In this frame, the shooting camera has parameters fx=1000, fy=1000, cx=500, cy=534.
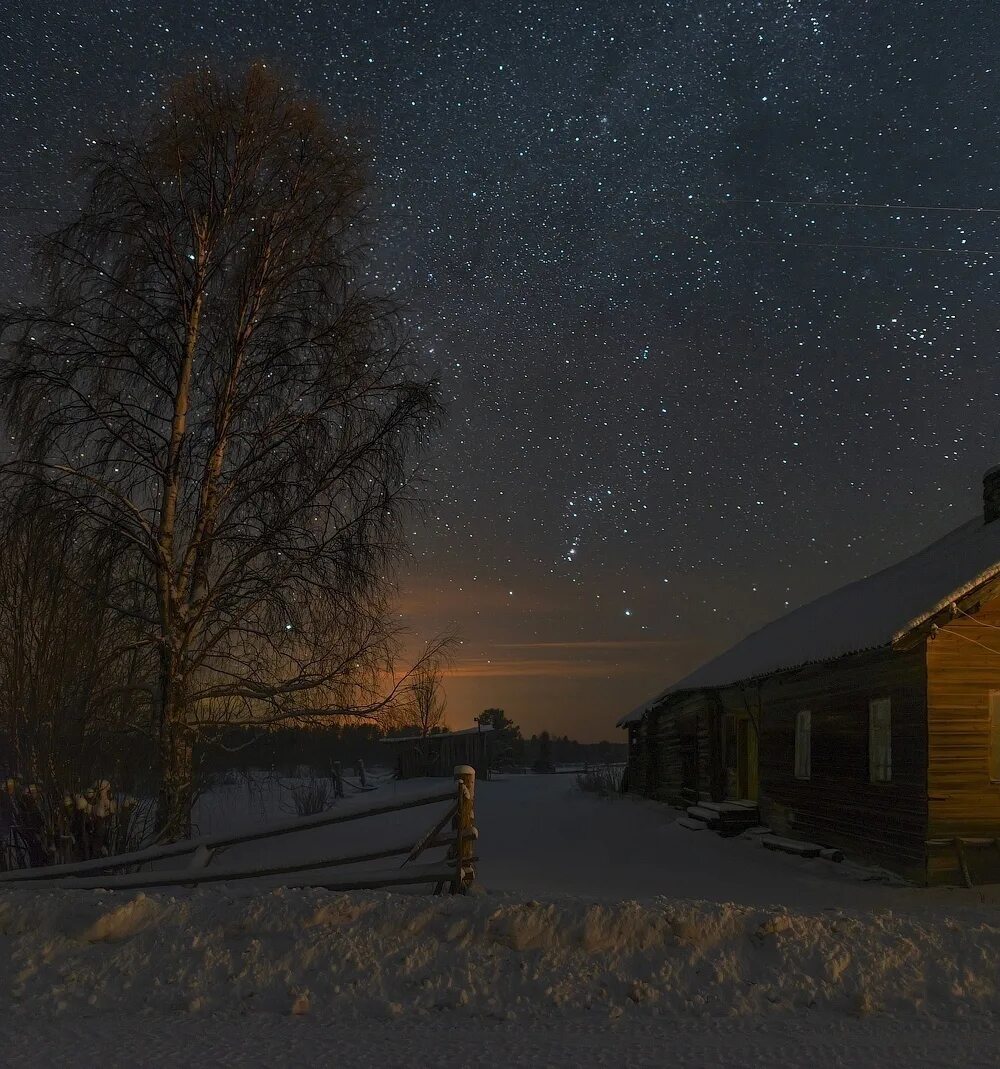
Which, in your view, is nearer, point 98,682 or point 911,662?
point 98,682

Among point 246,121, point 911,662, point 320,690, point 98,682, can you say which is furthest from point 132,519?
point 911,662

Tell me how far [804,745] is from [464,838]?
35.5ft

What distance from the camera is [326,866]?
32.2 ft

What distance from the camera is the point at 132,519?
1303 cm

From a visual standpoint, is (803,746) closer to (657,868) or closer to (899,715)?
(899,715)

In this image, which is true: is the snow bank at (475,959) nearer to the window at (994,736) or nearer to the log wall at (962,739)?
the log wall at (962,739)

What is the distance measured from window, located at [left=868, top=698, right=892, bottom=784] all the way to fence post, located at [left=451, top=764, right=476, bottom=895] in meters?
7.91

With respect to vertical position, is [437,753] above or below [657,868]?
below

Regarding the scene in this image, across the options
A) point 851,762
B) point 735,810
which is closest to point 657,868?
point 851,762

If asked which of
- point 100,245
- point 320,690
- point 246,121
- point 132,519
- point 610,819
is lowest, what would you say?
point 610,819

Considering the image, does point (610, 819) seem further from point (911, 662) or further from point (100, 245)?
point (100, 245)

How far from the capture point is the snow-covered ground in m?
6.09

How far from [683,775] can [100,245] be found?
19759mm

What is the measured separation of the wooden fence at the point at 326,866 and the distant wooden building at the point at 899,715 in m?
6.64
